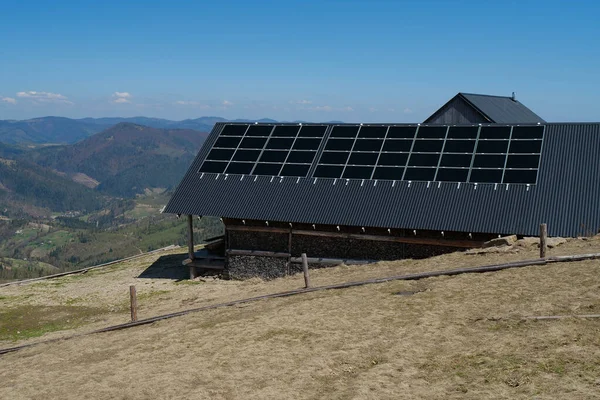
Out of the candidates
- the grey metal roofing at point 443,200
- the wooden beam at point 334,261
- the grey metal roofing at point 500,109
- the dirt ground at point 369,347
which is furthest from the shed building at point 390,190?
the grey metal roofing at point 500,109

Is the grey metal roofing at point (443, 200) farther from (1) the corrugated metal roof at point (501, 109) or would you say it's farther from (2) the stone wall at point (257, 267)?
(1) the corrugated metal roof at point (501, 109)

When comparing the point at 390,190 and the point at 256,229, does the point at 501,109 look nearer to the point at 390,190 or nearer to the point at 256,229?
the point at 390,190

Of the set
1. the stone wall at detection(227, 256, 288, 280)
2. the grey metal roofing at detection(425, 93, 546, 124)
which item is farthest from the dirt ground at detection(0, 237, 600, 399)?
the grey metal roofing at detection(425, 93, 546, 124)

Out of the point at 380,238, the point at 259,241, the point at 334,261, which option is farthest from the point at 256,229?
the point at 380,238

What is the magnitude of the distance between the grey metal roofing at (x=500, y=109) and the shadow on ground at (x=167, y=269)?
21.8 m

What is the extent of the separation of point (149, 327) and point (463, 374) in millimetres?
12002

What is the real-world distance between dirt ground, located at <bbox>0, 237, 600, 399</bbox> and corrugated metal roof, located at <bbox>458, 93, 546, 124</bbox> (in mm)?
22411

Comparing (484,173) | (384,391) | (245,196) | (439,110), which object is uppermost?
(439,110)

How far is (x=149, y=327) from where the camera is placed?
2064cm

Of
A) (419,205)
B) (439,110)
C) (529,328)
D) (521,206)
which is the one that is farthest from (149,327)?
(439,110)

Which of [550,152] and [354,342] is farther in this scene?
[550,152]

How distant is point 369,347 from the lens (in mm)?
14594

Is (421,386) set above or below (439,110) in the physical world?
below

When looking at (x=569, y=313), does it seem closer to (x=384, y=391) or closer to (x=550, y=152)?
(x=384, y=391)
